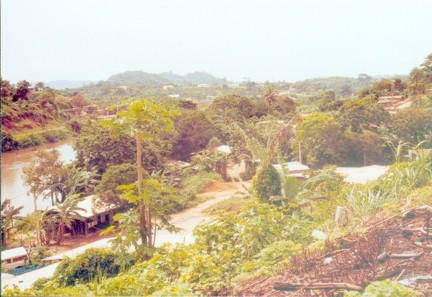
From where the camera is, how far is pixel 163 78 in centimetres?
298

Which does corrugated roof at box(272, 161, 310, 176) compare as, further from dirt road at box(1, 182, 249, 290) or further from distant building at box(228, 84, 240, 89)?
distant building at box(228, 84, 240, 89)

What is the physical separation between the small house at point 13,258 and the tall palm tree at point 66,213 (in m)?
0.20

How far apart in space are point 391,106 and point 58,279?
2.26 m

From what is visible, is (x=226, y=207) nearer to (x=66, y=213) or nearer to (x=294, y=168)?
(x=294, y=168)

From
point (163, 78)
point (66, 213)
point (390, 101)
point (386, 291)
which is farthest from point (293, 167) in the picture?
point (66, 213)

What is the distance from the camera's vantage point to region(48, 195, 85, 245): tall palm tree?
2.66m

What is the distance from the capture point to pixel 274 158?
290cm

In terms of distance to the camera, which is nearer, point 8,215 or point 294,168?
point 8,215

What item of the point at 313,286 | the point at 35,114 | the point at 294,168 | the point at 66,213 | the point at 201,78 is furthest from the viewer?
the point at 201,78

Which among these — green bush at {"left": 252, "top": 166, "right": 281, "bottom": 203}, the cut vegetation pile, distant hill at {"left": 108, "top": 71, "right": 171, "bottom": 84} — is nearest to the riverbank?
distant hill at {"left": 108, "top": 71, "right": 171, "bottom": 84}

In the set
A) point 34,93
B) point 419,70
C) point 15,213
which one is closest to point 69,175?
point 15,213

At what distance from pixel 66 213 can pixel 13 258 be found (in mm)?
375

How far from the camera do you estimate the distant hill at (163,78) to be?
2.95 metres

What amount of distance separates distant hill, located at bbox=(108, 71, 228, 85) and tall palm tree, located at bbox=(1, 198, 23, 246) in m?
0.96
